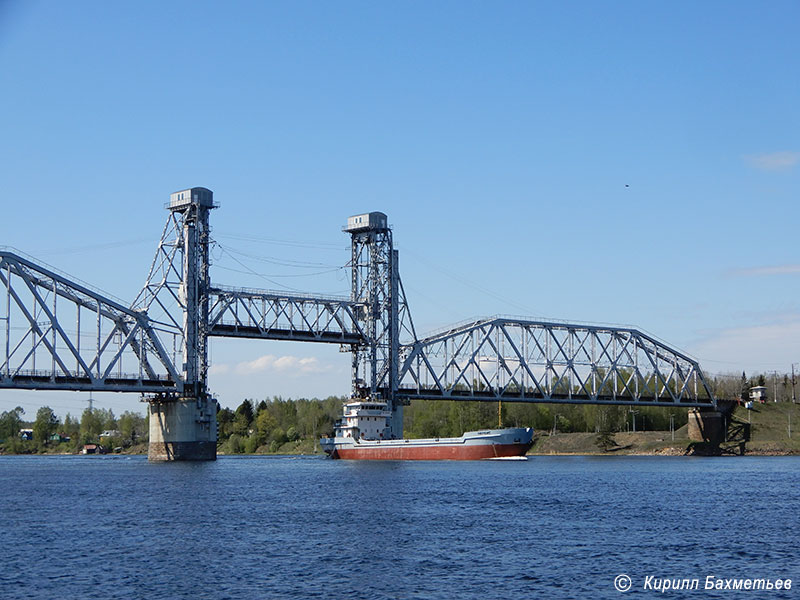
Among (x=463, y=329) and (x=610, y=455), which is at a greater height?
(x=463, y=329)

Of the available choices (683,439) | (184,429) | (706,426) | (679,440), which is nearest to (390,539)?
(184,429)

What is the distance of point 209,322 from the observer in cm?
13375

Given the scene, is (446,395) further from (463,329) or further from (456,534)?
(456,534)

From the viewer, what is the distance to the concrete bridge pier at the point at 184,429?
13050 cm

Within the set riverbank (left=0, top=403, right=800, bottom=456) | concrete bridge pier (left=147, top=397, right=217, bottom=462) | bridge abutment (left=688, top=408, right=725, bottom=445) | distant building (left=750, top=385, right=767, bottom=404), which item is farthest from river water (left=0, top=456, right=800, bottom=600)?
distant building (left=750, top=385, right=767, bottom=404)

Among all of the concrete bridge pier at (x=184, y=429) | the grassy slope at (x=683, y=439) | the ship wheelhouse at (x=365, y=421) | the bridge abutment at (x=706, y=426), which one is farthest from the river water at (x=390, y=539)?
the bridge abutment at (x=706, y=426)

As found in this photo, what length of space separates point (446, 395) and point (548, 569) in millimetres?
115412

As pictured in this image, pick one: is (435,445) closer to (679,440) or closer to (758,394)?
(679,440)

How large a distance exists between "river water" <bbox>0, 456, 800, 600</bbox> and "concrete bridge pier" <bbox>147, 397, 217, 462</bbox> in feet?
141

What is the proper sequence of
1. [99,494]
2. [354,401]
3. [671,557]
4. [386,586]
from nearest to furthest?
1. [386,586]
2. [671,557]
3. [99,494]
4. [354,401]

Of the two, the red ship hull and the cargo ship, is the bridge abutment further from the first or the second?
the cargo ship

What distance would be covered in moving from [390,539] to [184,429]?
281 ft

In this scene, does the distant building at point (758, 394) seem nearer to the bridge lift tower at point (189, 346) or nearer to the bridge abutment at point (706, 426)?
the bridge abutment at point (706, 426)

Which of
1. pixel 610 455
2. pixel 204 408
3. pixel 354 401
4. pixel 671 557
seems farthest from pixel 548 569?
pixel 610 455
